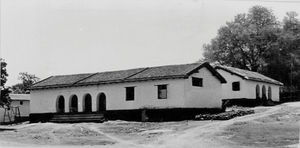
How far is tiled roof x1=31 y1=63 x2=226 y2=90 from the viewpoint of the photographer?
31.6m

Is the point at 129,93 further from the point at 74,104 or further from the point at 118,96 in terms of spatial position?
the point at 74,104

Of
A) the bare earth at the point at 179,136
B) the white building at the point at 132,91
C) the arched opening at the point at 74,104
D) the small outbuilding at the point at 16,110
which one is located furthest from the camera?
the small outbuilding at the point at 16,110

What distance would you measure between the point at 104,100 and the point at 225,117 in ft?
34.3

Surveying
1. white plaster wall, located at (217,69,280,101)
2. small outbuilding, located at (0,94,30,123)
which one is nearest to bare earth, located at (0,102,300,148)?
white plaster wall, located at (217,69,280,101)

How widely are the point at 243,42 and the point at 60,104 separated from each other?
28616 millimetres

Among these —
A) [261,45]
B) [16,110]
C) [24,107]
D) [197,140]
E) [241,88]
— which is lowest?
[197,140]

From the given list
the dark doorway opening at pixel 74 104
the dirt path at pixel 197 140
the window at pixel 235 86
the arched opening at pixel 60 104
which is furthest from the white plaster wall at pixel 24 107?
the dirt path at pixel 197 140

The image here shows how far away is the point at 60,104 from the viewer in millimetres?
36781

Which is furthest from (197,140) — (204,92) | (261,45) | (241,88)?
(261,45)

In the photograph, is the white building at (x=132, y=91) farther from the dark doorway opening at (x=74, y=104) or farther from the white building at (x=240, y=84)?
the white building at (x=240, y=84)

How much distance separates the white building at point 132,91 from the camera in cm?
3119

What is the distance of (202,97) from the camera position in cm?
3303

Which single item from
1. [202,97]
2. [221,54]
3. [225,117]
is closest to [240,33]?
[221,54]

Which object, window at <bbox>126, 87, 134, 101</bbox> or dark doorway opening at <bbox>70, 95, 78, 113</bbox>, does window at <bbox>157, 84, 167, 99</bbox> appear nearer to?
window at <bbox>126, 87, 134, 101</bbox>
